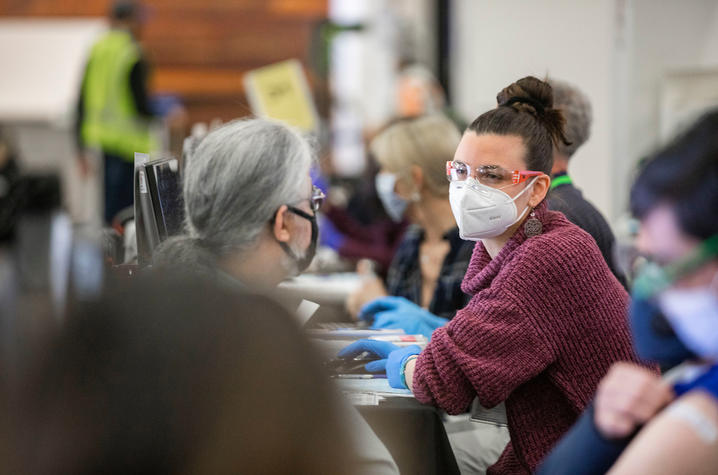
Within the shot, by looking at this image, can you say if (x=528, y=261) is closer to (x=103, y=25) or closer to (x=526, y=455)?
(x=526, y=455)

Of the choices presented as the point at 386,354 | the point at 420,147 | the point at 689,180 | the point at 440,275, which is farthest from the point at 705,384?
the point at 420,147

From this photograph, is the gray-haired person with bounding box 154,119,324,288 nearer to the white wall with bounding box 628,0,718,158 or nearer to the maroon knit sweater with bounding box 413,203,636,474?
the maroon knit sweater with bounding box 413,203,636,474

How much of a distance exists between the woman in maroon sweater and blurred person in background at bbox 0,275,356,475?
0.69m


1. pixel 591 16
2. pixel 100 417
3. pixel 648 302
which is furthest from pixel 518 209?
pixel 591 16

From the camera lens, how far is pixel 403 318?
2357 millimetres

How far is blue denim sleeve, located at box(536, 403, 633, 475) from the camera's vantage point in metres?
1.17

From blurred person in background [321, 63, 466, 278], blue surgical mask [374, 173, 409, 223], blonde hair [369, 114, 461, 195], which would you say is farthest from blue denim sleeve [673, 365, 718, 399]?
blurred person in background [321, 63, 466, 278]

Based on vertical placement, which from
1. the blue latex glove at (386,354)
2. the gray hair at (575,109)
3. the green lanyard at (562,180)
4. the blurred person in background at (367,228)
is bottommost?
the blurred person in background at (367,228)

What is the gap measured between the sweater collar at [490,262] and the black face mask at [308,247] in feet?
1.35

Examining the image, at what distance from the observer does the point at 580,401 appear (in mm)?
1622

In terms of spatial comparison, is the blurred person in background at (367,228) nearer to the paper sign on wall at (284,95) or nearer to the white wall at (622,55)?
the paper sign on wall at (284,95)

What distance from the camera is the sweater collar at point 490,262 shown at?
1.72m

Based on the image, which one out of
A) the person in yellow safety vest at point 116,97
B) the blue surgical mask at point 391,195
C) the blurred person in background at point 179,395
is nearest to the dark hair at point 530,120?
the blurred person in background at point 179,395

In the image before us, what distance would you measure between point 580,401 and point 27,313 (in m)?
1.02
